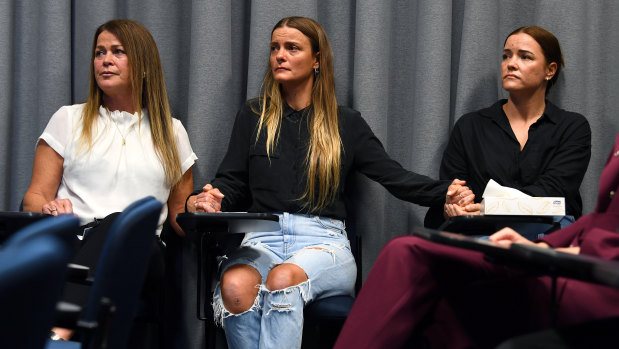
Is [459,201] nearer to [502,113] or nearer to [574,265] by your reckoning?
[502,113]

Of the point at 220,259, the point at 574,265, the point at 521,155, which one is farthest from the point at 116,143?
the point at 574,265

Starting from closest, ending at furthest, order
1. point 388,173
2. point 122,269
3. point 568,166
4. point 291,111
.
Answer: point 122,269 → point 568,166 → point 388,173 → point 291,111

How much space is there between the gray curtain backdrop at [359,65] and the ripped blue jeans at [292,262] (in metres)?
0.46

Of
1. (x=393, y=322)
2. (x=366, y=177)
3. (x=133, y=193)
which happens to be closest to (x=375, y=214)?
(x=366, y=177)

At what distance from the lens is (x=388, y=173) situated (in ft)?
9.21

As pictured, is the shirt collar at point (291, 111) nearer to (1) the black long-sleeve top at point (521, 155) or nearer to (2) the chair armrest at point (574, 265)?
(1) the black long-sleeve top at point (521, 155)

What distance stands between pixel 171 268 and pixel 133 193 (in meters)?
0.39

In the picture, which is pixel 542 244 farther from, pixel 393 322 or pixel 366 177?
pixel 366 177

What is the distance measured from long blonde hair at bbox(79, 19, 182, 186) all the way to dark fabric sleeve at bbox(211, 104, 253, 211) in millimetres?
204

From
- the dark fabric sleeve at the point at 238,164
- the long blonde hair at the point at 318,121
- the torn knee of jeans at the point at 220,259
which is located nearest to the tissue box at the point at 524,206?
the long blonde hair at the point at 318,121

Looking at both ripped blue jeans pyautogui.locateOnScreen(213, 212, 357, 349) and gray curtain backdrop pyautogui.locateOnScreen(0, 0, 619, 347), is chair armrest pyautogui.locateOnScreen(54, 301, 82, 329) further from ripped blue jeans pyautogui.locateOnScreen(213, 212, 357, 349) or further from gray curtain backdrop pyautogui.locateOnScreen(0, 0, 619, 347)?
gray curtain backdrop pyautogui.locateOnScreen(0, 0, 619, 347)

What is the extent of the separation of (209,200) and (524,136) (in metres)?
1.31

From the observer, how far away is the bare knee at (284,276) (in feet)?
7.53

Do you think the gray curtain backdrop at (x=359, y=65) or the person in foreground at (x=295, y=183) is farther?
the gray curtain backdrop at (x=359, y=65)
